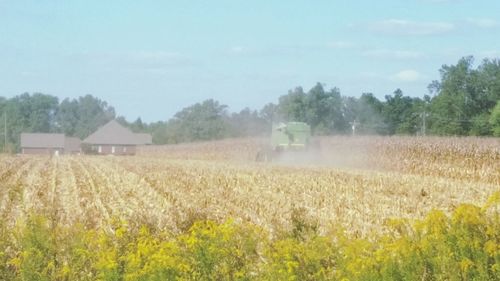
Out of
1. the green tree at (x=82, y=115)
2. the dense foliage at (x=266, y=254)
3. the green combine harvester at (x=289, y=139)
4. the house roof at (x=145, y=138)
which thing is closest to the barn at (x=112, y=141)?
the house roof at (x=145, y=138)

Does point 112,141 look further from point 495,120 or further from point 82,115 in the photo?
point 495,120

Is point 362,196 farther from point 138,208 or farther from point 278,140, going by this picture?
point 278,140

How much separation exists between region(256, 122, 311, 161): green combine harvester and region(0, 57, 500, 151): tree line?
2092cm

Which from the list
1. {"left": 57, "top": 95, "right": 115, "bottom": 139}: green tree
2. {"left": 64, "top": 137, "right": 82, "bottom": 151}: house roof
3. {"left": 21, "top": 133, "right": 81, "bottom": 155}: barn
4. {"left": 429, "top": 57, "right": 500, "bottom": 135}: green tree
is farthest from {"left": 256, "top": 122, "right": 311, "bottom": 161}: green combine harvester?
{"left": 57, "top": 95, "right": 115, "bottom": 139}: green tree

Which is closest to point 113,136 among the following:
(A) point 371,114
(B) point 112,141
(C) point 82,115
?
(B) point 112,141

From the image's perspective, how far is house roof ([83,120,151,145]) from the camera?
4281 inches

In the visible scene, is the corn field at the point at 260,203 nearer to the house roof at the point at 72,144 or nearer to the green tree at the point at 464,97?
the green tree at the point at 464,97

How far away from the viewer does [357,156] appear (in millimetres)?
41906

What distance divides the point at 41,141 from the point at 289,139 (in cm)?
7812

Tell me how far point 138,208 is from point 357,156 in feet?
80.7

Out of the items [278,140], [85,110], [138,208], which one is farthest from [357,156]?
[85,110]

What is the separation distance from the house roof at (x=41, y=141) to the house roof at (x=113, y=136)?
6188 millimetres

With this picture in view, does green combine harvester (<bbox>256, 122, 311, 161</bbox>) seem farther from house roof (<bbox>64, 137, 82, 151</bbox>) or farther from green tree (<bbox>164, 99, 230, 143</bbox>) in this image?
house roof (<bbox>64, 137, 82, 151</bbox>)

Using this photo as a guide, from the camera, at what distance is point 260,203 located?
60.7ft
